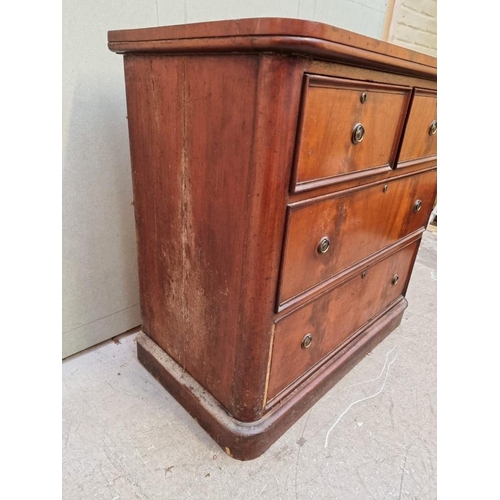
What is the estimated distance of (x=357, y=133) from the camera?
89 centimetres

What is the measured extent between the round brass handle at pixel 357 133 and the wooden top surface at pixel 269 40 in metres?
0.15

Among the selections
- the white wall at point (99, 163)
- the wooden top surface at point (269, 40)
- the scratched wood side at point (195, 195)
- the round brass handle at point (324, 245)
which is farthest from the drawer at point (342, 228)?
the white wall at point (99, 163)

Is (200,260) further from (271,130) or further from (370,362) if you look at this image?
(370,362)

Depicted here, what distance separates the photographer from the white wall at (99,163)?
1.11 m

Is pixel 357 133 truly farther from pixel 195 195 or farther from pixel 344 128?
pixel 195 195

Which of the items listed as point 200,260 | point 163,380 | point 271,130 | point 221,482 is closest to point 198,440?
point 221,482

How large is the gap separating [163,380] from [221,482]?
16.3 inches

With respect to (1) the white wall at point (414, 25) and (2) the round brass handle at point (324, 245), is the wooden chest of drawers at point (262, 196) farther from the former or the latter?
(1) the white wall at point (414, 25)

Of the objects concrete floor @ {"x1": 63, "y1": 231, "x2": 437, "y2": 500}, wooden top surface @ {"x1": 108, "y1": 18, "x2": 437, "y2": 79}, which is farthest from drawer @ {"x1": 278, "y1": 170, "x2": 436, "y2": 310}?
concrete floor @ {"x1": 63, "y1": 231, "x2": 437, "y2": 500}

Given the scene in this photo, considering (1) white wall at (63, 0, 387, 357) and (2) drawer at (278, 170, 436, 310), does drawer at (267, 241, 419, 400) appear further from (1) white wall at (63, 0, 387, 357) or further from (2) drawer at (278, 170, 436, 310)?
(1) white wall at (63, 0, 387, 357)

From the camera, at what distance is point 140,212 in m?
1.17

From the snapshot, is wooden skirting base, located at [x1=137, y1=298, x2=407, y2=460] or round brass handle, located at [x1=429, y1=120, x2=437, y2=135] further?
round brass handle, located at [x1=429, y1=120, x2=437, y2=135]

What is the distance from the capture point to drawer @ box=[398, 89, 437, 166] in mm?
1112

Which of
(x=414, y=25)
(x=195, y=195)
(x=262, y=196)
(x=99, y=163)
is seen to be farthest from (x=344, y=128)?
(x=414, y=25)
